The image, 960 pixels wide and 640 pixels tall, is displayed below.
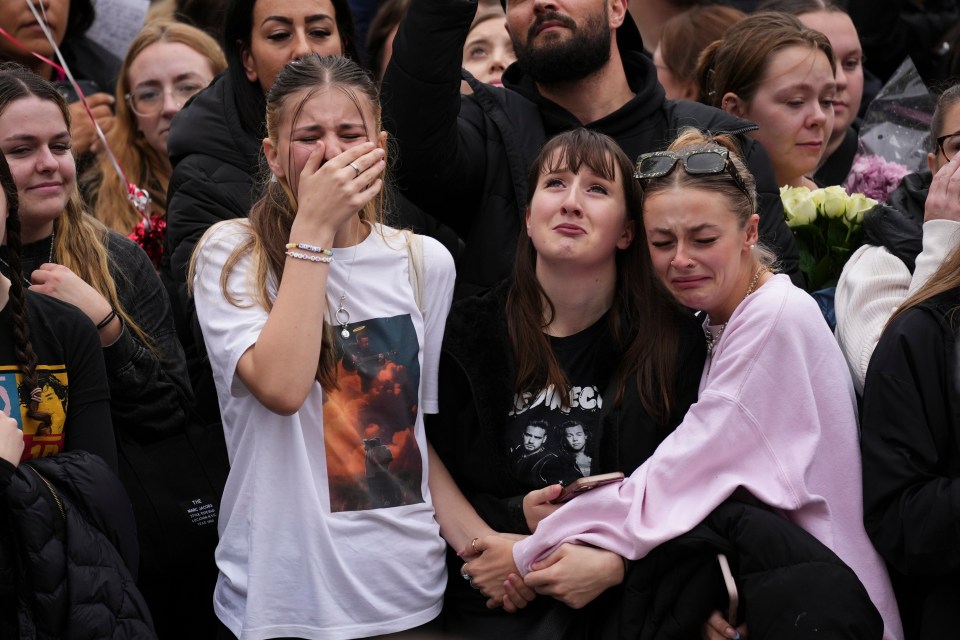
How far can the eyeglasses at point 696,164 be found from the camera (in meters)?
3.45

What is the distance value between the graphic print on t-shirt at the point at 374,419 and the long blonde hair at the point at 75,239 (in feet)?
2.50

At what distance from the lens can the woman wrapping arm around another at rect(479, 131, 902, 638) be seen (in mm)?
3221

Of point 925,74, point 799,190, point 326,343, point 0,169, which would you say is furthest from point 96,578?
point 925,74

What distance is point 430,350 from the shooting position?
3.58 m

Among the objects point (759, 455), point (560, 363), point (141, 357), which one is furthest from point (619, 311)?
point (141, 357)

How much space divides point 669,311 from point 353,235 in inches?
35.4

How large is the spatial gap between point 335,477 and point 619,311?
93 centimetres

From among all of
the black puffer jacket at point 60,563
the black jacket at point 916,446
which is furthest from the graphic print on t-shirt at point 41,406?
the black jacket at point 916,446

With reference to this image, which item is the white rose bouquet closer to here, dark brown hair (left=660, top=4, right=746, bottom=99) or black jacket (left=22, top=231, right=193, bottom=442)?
dark brown hair (left=660, top=4, right=746, bottom=99)

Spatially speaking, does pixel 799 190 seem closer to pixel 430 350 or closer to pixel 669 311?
pixel 669 311

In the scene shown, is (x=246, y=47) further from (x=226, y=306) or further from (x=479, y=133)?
(x=226, y=306)

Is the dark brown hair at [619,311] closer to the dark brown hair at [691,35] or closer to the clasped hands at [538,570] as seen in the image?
the clasped hands at [538,570]

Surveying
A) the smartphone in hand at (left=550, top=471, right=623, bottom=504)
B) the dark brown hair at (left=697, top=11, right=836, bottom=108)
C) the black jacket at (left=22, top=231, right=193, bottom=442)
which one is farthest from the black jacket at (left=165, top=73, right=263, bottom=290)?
the dark brown hair at (left=697, top=11, right=836, bottom=108)

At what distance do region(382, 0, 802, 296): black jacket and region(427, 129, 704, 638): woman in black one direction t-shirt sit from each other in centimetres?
35
